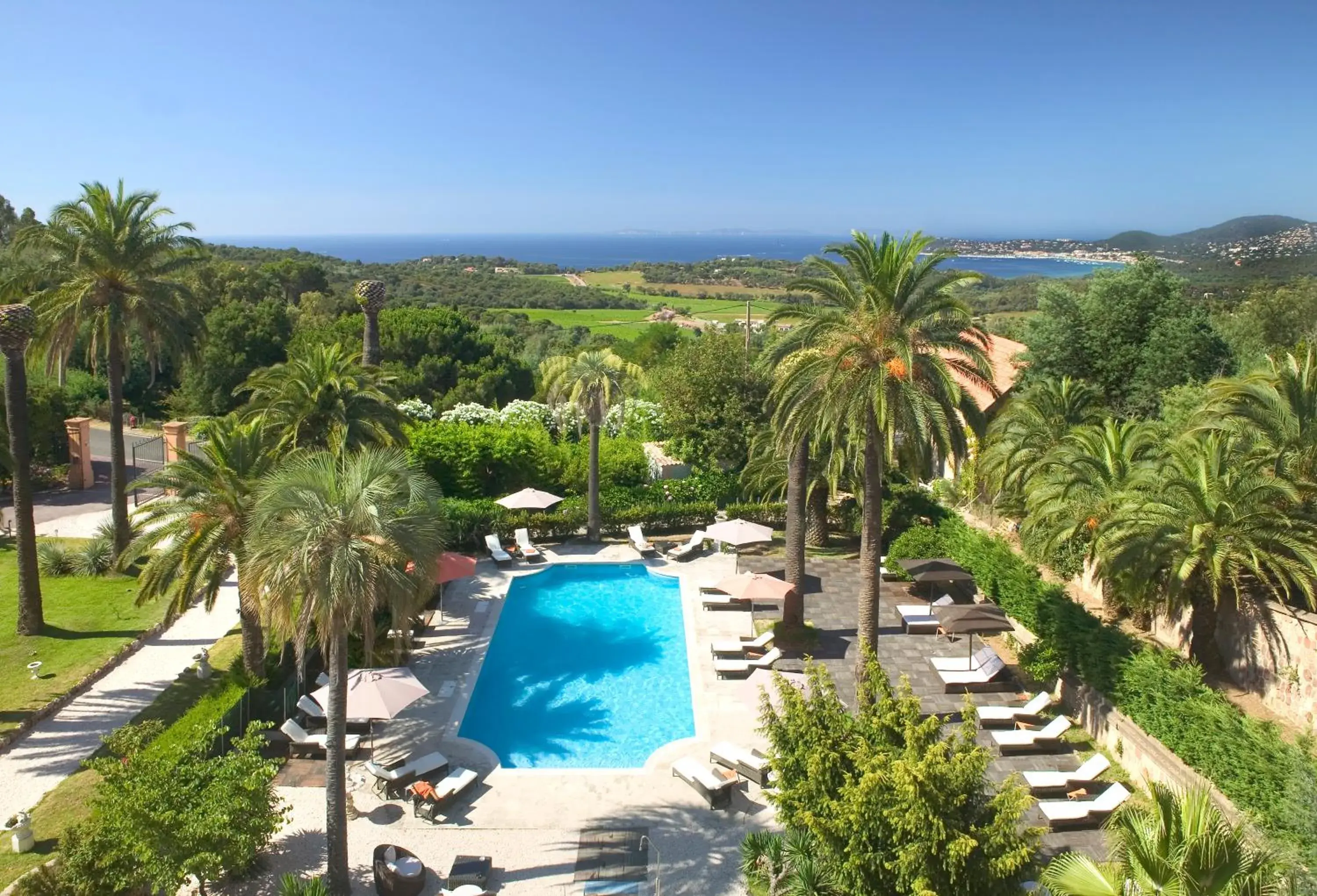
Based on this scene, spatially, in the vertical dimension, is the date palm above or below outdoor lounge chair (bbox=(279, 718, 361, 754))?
above

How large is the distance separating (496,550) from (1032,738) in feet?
47.8

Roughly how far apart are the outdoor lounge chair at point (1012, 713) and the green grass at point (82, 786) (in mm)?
13275

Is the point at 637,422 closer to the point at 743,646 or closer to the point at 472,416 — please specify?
the point at 472,416

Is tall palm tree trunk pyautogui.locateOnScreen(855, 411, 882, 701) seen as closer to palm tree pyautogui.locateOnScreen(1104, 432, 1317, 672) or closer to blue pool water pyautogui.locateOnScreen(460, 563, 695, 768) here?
blue pool water pyautogui.locateOnScreen(460, 563, 695, 768)

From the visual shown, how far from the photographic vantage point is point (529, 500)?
2381cm

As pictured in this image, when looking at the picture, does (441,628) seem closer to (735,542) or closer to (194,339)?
(735,542)

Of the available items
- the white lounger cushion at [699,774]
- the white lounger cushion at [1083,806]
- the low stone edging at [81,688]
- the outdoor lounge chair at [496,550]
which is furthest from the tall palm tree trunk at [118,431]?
the white lounger cushion at [1083,806]

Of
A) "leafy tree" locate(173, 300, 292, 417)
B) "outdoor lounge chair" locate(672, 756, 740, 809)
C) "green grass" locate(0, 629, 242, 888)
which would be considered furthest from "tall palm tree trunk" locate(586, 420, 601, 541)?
"leafy tree" locate(173, 300, 292, 417)

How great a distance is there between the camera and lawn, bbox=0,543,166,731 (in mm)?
14891

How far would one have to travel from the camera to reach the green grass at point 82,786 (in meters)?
10.6

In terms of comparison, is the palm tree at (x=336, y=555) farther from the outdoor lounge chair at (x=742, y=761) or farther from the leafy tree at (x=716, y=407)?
the leafy tree at (x=716, y=407)

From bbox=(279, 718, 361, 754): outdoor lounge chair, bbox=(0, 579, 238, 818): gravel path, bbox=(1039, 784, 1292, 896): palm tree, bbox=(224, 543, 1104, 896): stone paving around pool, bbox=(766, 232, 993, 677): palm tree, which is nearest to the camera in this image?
bbox=(1039, 784, 1292, 896): palm tree

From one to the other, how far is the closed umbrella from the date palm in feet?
29.3

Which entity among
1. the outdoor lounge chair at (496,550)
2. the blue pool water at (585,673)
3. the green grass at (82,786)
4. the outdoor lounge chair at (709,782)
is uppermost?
the outdoor lounge chair at (496,550)
